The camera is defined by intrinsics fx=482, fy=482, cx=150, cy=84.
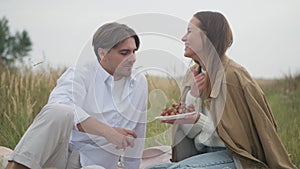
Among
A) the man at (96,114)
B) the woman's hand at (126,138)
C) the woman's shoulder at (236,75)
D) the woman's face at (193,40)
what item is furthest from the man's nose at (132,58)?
the woman's shoulder at (236,75)

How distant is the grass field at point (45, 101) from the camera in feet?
8.94

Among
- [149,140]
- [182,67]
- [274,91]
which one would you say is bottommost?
[274,91]

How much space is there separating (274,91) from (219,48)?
195 inches

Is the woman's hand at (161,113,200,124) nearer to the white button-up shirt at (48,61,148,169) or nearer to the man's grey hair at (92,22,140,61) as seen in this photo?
the white button-up shirt at (48,61,148,169)

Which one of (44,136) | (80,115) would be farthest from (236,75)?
(44,136)

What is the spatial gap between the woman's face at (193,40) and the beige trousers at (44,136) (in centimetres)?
67

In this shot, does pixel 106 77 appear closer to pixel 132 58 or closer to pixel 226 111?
pixel 132 58

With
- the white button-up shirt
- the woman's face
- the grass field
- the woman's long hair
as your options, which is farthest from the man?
the woman's long hair

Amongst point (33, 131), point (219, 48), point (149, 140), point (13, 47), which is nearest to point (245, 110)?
point (219, 48)

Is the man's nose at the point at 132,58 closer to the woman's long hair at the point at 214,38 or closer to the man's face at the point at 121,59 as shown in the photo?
the man's face at the point at 121,59

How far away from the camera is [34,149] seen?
7.53 feet

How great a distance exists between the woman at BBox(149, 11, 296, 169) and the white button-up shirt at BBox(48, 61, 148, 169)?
261 mm

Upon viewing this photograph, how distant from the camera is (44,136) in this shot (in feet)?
7.56

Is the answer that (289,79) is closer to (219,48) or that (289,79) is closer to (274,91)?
(274,91)
